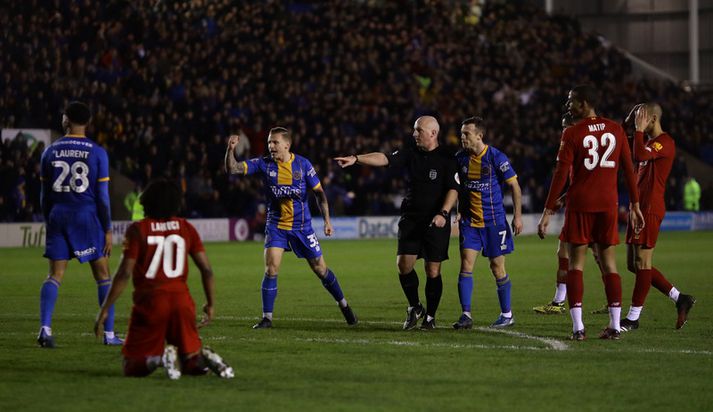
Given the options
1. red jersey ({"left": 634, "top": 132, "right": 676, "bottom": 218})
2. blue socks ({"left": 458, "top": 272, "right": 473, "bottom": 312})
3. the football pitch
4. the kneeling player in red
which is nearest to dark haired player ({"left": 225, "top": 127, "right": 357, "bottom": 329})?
the football pitch

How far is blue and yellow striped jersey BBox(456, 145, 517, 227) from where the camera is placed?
1273 centimetres

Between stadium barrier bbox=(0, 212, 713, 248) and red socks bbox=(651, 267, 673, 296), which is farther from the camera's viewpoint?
stadium barrier bbox=(0, 212, 713, 248)

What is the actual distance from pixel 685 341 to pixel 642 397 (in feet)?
10.8

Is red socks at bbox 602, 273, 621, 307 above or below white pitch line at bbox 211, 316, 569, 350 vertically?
above

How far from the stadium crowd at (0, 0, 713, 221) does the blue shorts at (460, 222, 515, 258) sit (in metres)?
18.5

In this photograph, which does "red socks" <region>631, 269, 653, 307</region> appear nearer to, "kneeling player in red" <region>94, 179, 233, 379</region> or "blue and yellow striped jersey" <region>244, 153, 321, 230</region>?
"blue and yellow striped jersey" <region>244, 153, 321, 230</region>

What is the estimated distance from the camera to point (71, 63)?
102ft

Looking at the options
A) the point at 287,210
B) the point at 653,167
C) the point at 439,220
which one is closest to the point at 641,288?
the point at 653,167

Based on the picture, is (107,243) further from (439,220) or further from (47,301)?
(439,220)

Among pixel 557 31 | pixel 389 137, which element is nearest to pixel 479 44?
pixel 557 31

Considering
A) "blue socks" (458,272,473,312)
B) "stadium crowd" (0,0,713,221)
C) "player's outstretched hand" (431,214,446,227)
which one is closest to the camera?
"player's outstretched hand" (431,214,446,227)

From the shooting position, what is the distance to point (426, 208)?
12.2 meters

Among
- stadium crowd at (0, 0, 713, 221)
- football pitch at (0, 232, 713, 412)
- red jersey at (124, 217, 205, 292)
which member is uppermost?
stadium crowd at (0, 0, 713, 221)

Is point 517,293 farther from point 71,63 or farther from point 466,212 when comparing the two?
point 71,63
